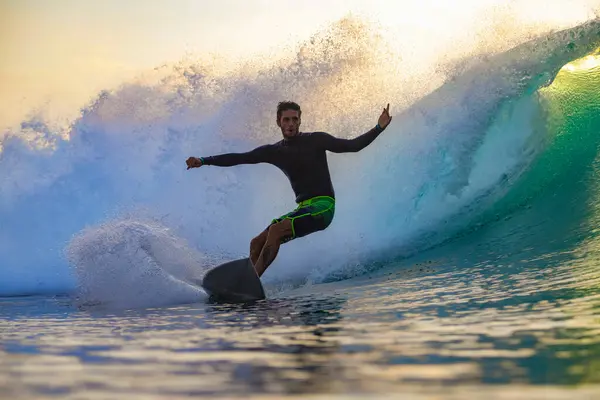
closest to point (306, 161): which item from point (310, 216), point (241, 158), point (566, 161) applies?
point (310, 216)

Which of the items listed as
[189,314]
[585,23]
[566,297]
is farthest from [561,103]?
[189,314]

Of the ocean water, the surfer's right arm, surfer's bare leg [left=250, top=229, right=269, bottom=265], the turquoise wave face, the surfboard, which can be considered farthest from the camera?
the turquoise wave face

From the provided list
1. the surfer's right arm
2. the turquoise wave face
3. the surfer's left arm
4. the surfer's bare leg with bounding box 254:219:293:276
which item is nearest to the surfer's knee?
the surfer's bare leg with bounding box 254:219:293:276

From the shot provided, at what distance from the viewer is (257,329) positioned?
3.82 metres

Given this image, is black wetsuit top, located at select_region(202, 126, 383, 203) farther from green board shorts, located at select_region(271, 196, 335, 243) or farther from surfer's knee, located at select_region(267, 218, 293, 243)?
surfer's knee, located at select_region(267, 218, 293, 243)

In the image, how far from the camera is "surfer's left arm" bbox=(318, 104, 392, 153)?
6176 mm

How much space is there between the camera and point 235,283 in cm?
575

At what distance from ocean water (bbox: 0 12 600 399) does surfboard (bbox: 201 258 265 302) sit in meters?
0.15

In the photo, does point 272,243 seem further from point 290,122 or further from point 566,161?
point 566,161

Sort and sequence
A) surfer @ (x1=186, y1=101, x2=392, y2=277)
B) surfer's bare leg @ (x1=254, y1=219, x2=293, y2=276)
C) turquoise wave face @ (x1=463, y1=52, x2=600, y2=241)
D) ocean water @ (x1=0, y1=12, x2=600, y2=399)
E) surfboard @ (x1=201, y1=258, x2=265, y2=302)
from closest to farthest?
ocean water @ (x1=0, y1=12, x2=600, y2=399), surfboard @ (x1=201, y1=258, x2=265, y2=302), surfer's bare leg @ (x1=254, y1=219, x2=293, y2=276), surfer @ (x1=186, y1=101, x2=392, y2=277), turquoise wave face @ (x1=463, y1=52, x2=600, y2=241)

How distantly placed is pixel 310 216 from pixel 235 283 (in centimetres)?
87

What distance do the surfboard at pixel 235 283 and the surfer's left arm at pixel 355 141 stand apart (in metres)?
1.21

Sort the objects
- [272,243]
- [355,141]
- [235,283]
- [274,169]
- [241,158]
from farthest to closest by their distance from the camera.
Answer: [274,169] < [241,158] < [355,141] < [272,243] < [235,283]

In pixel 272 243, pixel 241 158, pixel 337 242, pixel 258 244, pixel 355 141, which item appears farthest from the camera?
pixel 337 242
